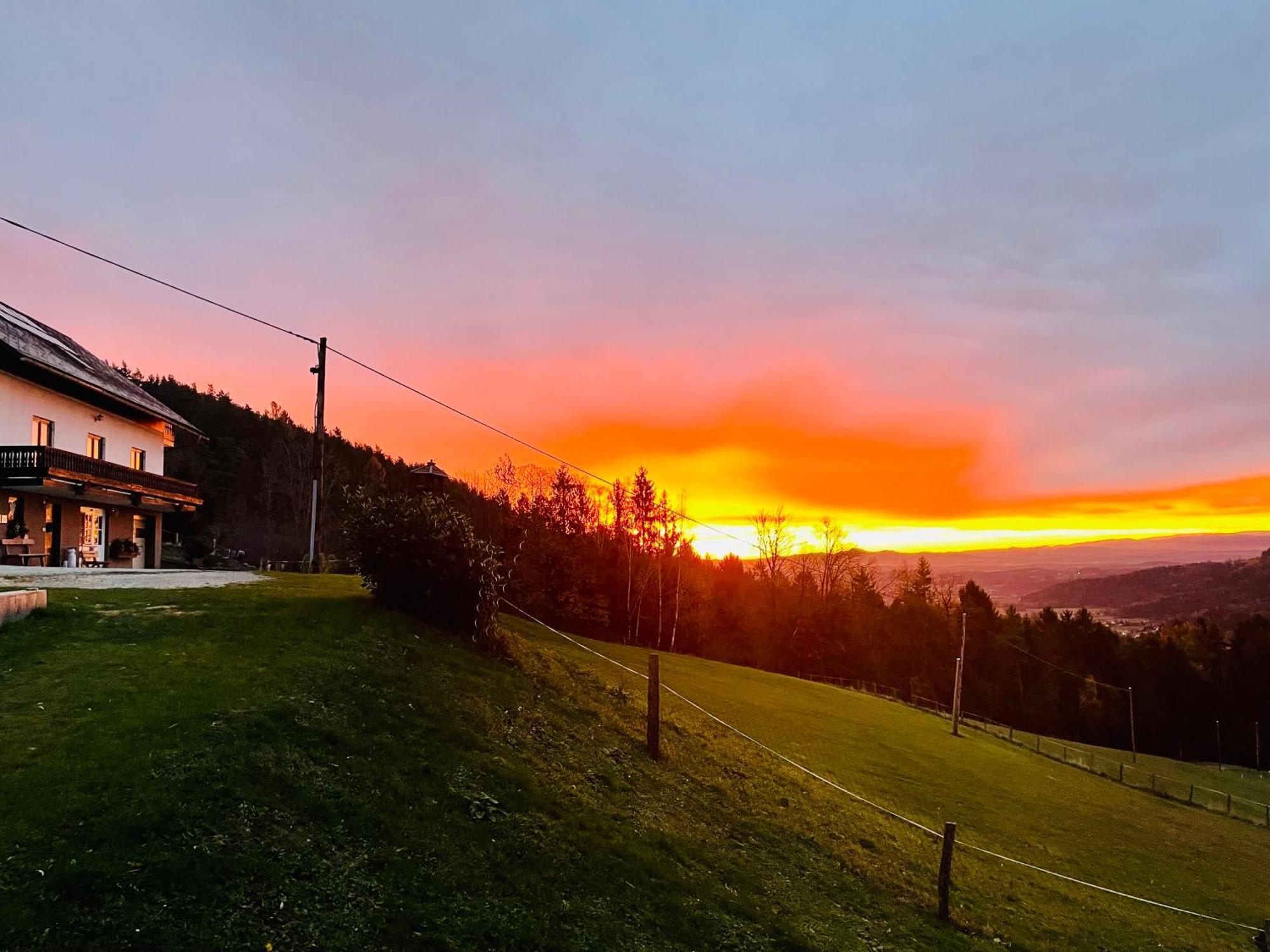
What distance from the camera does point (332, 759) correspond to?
911cm

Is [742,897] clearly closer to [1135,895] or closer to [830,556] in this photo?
[1135,895]

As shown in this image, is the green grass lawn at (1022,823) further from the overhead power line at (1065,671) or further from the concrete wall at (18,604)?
the overhead power line at (1065,671)

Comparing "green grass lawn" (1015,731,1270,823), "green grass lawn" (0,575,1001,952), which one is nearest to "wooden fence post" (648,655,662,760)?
"green grass lawn" (0,575,1001,952)

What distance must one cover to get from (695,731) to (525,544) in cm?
3721

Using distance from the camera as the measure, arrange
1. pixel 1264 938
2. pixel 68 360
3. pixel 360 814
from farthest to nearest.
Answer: pixel 68 360, pixel 1264 938, pixel 360 814

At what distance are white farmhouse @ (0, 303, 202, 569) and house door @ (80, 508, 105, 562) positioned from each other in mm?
65

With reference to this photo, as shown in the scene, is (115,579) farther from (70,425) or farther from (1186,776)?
(1186,776)

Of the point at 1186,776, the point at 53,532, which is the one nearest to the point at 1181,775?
the point at 1186,776

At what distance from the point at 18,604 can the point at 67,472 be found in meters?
20.4

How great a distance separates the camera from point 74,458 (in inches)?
1137

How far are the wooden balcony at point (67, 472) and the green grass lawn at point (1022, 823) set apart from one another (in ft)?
66.8

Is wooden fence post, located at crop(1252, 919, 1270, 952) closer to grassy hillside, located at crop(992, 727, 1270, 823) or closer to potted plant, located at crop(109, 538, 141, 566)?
grassy hillside, located at crop(992, 727, 1270, 823)

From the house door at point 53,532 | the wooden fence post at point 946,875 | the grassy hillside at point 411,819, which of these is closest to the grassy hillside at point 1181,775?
the grassy hillside at point 411,819

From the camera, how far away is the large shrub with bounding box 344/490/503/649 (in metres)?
16.7
